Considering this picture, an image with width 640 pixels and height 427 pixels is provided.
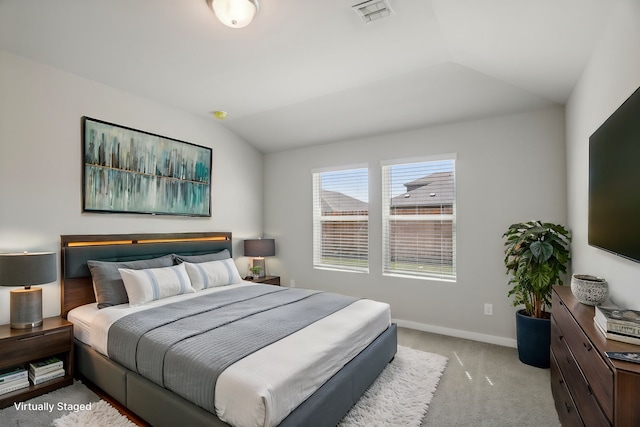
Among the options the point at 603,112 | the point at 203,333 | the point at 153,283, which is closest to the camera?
the point at 603,112

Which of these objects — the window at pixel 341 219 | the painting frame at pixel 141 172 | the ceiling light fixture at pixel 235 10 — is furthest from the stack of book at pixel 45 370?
the window at pixel 341 219

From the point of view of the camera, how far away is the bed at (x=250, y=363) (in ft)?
5.22

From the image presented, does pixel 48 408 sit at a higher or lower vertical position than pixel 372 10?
lower

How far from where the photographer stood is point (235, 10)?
2.01 meters

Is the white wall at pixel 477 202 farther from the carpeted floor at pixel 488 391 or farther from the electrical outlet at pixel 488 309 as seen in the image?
the carpeted floor at pixel 488 391

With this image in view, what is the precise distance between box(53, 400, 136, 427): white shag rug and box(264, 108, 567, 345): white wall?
287 centimetres

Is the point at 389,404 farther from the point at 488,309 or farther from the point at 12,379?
the point at 12,379

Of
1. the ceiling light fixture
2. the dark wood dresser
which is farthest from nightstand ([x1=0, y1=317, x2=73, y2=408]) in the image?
the dark wood dresser

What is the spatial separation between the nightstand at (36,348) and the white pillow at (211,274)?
3.60ft

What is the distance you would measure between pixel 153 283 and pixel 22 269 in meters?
0.92

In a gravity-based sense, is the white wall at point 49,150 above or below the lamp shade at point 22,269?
above

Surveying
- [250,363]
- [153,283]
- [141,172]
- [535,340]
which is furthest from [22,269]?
[535,340]

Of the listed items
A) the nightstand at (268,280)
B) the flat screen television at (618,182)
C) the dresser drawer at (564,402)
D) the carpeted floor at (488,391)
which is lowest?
the carpeted floor at (488,391)

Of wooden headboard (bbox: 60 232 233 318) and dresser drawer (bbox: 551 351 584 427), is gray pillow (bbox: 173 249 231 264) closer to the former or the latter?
wooden headboard (bbox: 60 232 233 318)
